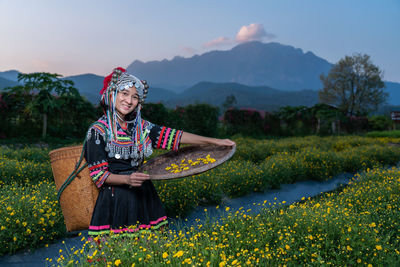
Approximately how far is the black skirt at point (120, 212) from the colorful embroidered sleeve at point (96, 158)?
0.43ft

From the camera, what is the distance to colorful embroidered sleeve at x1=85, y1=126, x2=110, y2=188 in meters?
2.45

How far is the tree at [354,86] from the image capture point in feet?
145

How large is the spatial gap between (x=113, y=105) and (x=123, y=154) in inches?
16.9

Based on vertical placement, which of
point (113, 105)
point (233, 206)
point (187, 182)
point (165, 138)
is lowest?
point (233, 206)

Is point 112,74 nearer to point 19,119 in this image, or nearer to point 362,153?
point 362,153

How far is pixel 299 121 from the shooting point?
20891 mm

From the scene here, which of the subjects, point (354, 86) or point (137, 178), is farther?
point (354, 86)

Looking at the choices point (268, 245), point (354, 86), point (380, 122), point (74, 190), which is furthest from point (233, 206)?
point (354, 86)

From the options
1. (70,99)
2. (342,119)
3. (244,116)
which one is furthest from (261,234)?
(342,119)

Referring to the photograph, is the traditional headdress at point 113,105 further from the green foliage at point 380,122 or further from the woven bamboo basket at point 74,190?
the green foliage at point 380,122

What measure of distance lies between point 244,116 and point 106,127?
53.6ft

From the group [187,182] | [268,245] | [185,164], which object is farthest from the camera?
[187,182]

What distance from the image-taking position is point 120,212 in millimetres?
2545

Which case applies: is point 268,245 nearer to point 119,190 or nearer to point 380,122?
point 119,190
